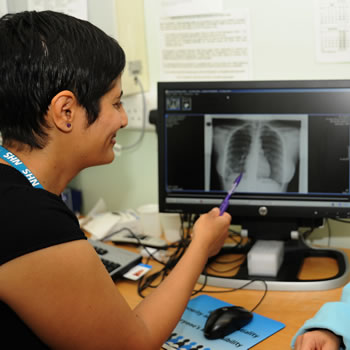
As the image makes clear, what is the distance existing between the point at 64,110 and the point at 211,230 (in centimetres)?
41

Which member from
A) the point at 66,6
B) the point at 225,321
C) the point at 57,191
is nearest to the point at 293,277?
the point at 225,321

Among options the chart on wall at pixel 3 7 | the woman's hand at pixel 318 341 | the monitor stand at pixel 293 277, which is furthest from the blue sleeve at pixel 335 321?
the chart on wall at pixel 3 7

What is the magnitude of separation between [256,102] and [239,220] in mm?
332

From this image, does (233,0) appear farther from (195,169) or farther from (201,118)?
(195,169)

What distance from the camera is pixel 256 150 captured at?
1340 mm

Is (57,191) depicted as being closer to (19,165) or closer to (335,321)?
(19,165)

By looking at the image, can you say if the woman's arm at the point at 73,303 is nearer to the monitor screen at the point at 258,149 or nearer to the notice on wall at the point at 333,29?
the monitor screen at the point at 258,149

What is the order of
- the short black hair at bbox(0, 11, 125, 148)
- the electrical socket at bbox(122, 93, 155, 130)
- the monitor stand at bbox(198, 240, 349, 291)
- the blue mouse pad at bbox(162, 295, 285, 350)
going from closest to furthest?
the short black hair at bbox(0, 11, 125, 148) → the blue mouse pad at bbox(162, 295, 285, 350) → the monitor stand at bbox(198, 240, 349, 291) → the electrical socket at bbox(122, 93, 155, 130)

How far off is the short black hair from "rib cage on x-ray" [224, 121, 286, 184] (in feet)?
1.69

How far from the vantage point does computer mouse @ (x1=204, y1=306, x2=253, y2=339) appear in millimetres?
1062

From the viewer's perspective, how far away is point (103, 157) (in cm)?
98

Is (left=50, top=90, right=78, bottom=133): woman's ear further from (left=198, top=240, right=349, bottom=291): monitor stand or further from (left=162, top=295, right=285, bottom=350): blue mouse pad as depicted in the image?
(left=198, top=240, right=349, bottom=291): monitor stand

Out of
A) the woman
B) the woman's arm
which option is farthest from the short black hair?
the woman's arm

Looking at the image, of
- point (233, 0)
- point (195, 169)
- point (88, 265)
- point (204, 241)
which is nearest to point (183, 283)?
point (204, 241)
